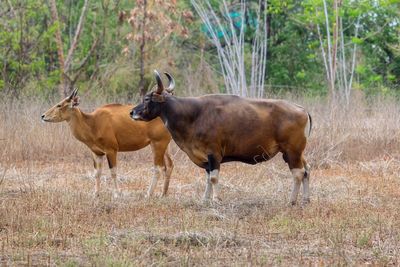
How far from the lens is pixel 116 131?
8.94m

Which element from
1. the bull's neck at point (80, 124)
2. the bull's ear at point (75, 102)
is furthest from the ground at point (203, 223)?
the bull's ear at point (75, 102)

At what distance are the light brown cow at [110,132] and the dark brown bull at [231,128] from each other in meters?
0.88

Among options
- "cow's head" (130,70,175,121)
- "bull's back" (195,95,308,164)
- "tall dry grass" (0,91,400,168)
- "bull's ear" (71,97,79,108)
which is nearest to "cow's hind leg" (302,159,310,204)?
"bull's back" (195,95,308,164)

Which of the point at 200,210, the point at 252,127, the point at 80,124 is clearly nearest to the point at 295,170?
the point at 252,127

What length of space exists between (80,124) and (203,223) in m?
3.22

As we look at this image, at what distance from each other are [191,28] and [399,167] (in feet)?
57.1

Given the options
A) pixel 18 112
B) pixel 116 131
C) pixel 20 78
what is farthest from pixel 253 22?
pixel 116 131

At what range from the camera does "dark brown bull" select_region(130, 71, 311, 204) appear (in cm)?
787

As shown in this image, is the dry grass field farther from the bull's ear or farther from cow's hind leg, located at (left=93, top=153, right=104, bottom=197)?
the bull's ear

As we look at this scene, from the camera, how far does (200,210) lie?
7.54 metres

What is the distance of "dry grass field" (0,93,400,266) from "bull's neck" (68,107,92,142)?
34.9 inches

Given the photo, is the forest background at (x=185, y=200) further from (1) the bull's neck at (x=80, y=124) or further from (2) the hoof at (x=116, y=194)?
(1) the bull's neck at (x=80, y=124)

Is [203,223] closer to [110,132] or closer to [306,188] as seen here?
[306,188]

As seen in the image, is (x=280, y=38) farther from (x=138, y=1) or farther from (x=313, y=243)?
(x=313, y=243)
